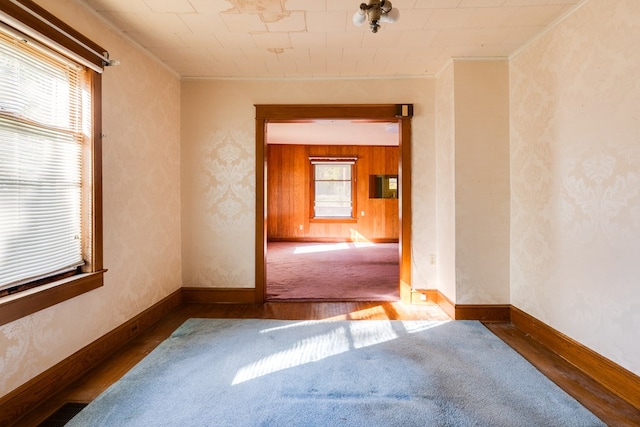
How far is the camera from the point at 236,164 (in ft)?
12.0

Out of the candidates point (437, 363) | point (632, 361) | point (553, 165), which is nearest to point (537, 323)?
point (632, 361)

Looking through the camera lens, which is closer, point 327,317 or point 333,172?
point 327,317

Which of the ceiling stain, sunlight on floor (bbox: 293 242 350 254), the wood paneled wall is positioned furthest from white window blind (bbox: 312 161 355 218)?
the ceiling stain

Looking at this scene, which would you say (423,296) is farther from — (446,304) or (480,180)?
(480,180)

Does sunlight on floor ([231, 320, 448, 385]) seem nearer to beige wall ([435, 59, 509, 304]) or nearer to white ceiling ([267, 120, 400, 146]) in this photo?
beige wall ([435, 59, 509, 304])

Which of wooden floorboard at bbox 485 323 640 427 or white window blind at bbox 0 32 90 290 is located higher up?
white window blind at bbox 0 32 90 290

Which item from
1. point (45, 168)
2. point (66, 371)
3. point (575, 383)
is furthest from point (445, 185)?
point (66, 371)

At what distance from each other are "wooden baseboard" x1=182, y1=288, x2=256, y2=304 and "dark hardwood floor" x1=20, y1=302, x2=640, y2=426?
0.28ft

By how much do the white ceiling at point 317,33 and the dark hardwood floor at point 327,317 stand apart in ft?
8.21

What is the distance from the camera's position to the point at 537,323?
2.71 m

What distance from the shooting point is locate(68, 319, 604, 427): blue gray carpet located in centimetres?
170

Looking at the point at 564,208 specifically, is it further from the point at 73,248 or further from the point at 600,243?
the point at 73,248

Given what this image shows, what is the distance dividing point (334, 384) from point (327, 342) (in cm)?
62

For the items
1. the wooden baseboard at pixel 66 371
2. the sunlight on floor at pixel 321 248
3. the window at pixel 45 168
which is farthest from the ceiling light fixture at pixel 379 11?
the sunlight on floor at pixel 321 248
